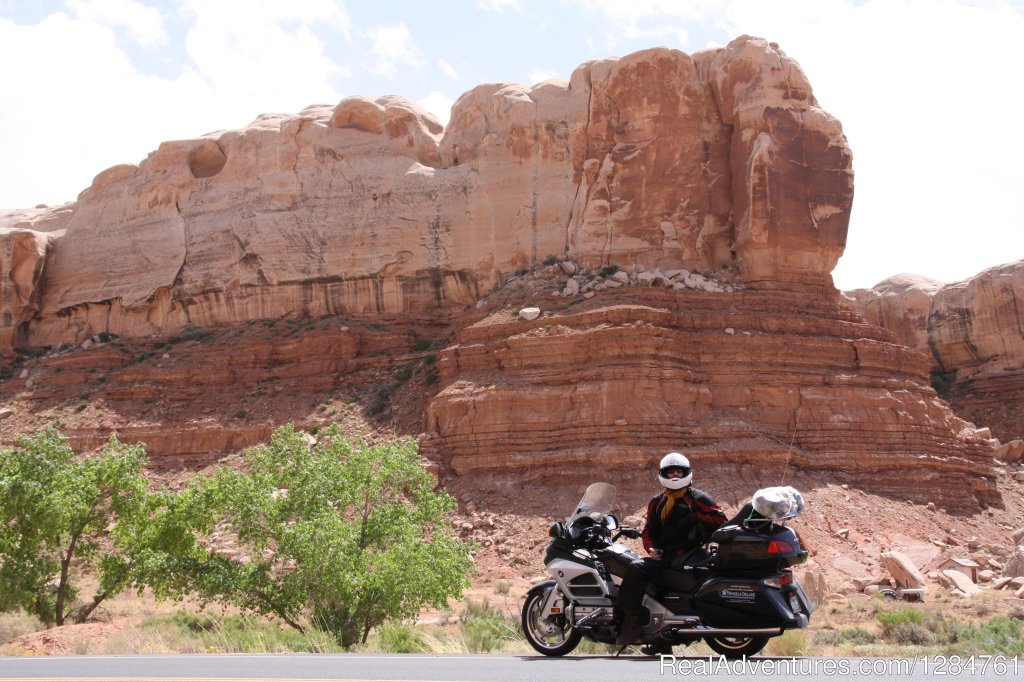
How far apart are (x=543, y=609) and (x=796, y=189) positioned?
27612 mm

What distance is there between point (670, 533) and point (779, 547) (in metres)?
1.00

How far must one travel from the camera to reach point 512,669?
8.05 meters

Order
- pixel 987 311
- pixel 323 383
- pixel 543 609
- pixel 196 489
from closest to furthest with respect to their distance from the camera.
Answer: pixel 543 609 < pixel 196 489 < pixel 323 383 < pixel 987 311

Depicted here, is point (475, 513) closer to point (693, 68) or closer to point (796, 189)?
point (796, 189)

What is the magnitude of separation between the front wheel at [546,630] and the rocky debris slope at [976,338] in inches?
1583

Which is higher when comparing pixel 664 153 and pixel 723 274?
pixel 664 153

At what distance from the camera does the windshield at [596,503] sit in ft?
30.3

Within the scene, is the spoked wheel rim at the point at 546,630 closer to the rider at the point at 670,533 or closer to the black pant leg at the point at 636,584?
the rider at the point at 670,533

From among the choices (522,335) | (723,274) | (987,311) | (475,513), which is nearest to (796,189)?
(723,274)

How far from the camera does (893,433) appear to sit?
30.4 metres

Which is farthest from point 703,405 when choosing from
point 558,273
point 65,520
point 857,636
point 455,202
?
point 65,520

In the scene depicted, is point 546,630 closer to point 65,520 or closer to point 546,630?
point 546,630

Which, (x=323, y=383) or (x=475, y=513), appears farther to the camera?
(x=323, y=383)

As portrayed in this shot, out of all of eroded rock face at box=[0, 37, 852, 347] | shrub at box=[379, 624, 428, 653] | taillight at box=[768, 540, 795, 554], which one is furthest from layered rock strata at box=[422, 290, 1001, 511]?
taillight at box=[768, 540, 795, 554]
